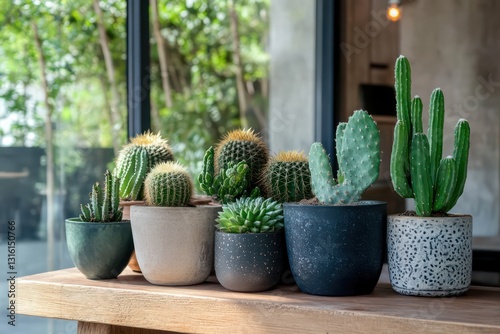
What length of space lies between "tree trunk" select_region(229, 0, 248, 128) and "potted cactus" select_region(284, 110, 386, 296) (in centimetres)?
405

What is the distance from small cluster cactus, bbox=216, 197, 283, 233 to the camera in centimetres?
115

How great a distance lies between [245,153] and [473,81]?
134 inches

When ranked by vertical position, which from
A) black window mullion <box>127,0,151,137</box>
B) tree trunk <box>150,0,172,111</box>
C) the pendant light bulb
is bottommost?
black window mullion <box>127,0,151,137</box>

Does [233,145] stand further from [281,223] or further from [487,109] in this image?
[487,109]

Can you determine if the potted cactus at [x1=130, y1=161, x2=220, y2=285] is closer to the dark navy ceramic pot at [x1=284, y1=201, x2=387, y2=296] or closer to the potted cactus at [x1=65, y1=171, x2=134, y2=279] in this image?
the potted cactus at [x1=65, y1=171, x2=134, y2=279]

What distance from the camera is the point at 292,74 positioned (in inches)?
158

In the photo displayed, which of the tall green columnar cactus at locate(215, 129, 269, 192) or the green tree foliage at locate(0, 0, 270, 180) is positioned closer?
the tall green columnar cactus at locate(215, 129, 269, 192)

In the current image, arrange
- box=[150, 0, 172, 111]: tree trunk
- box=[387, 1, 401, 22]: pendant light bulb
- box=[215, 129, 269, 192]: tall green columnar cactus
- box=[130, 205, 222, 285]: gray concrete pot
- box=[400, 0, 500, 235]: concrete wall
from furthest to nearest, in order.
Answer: box=[150, 0, 172, 111]: tree trunk
box=[387, 1, 401, 22]: pendant light bulb
box=[400, 0, 500, 235]: concrete wall
box=[215, 129, 269, 192]: tall green columnar cactus
box=[130, 205, 222, 285]: gray concrete pot

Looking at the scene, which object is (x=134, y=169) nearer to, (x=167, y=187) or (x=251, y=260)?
(x=167, y=187)

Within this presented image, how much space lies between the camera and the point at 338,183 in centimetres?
114

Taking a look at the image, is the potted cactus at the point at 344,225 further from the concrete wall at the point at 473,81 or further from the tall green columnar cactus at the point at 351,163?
the concrete wall at the point at 473,81

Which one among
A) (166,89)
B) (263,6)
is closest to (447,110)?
(263,6)

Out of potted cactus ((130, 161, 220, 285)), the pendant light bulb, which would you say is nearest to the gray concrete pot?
potted cactus ((130, 161, 220, 285))

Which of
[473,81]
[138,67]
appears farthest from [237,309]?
[473,81]
